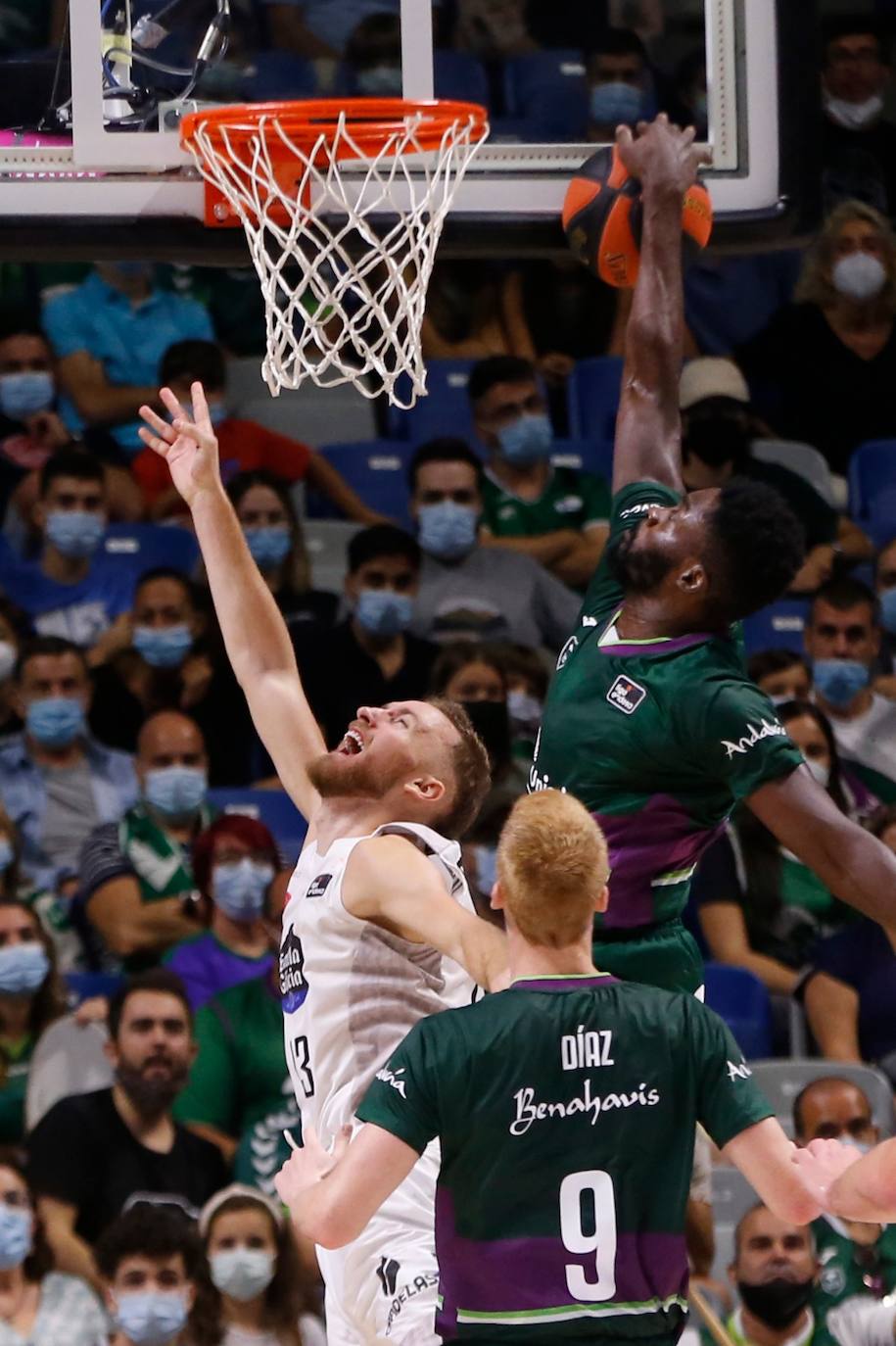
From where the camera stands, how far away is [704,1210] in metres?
6.59

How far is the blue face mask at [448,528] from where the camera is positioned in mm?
7773

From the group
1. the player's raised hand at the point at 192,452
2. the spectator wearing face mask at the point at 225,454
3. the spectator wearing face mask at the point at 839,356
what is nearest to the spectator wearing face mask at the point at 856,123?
the spectator wearing face mask at the point at 839,356

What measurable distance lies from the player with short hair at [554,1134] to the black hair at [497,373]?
4.68m

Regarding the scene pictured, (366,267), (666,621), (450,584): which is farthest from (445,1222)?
(450,584)

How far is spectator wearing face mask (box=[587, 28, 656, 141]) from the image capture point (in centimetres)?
839

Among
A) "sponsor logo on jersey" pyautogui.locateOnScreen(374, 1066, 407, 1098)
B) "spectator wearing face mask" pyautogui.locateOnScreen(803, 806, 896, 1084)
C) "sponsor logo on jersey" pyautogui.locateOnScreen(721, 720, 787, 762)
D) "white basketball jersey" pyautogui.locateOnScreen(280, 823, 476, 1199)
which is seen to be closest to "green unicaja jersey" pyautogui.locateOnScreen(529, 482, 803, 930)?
"sponsor logo on jersey" pyautogui.locateOnScreen(721, 720, 787, 762)

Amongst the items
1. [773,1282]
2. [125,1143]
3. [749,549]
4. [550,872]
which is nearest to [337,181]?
[749,549]

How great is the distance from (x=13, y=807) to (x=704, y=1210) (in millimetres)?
2611

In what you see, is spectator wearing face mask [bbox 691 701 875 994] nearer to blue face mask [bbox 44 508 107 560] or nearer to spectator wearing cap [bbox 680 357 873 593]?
spectator wearing cap [bbox 680 357 873 593]

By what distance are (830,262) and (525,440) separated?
1503 mm

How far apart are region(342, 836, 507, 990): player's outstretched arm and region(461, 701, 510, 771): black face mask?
3.19 meters

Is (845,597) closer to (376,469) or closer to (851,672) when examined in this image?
(851,672)

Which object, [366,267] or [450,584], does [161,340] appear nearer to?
[450,584]

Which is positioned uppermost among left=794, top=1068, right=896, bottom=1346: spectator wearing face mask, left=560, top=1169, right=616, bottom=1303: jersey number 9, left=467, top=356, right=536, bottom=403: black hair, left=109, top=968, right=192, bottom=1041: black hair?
left=467, top=356, right=536, bottom=403: black hair
